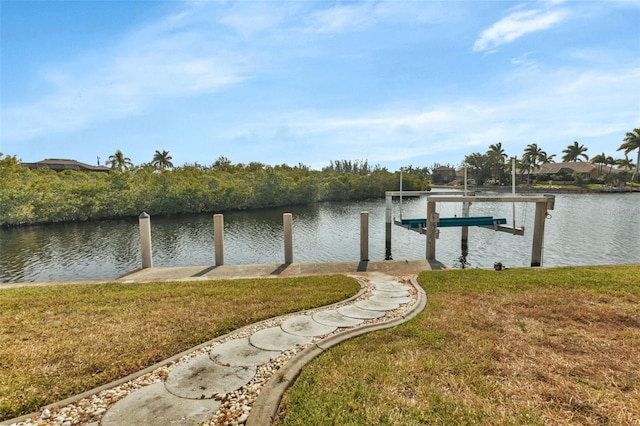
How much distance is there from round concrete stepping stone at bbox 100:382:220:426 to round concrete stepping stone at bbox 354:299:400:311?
9.86ft

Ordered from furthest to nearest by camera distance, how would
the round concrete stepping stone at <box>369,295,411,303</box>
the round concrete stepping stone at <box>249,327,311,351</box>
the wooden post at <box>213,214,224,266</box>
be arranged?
the wooden post at <box>213,214,224,266</box> → the round concrete stepping stone at <box>369,295,411,303</box> → the round concrete stepping stone at <box>249,327,311,351</box>

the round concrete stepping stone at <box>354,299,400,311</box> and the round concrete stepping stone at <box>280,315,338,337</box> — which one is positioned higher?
the round concrete stepping stone at <box>280,315,338,337</box>

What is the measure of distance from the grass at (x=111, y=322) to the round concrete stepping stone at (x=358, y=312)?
0.48 meters

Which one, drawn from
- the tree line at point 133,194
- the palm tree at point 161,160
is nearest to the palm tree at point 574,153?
the tree line at point 133,194

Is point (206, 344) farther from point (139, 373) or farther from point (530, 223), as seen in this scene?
point (530, 223)

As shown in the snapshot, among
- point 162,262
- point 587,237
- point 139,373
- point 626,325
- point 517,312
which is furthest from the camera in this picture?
point 587,237

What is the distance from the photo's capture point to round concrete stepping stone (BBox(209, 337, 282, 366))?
3.58 meters

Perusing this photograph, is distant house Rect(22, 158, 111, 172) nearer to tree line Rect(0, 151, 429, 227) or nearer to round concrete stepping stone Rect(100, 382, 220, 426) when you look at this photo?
tree line Rect(0, 151, 429, 227)

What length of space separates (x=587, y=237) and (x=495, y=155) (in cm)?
7139

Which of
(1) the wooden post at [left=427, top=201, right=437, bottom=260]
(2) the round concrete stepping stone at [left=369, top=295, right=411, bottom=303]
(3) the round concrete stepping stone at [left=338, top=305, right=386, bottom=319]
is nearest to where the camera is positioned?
(3) the round concrete stepping stone at [left=338, top=305, right=386, bottom=319]

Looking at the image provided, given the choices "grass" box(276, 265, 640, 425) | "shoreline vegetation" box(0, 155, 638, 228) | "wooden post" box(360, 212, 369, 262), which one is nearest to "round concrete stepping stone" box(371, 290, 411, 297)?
"grass" box(276, 265, 640, 425)

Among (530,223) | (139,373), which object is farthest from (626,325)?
(530,223)

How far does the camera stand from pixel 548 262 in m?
12.3

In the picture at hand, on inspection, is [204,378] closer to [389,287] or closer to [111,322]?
[111,322]
